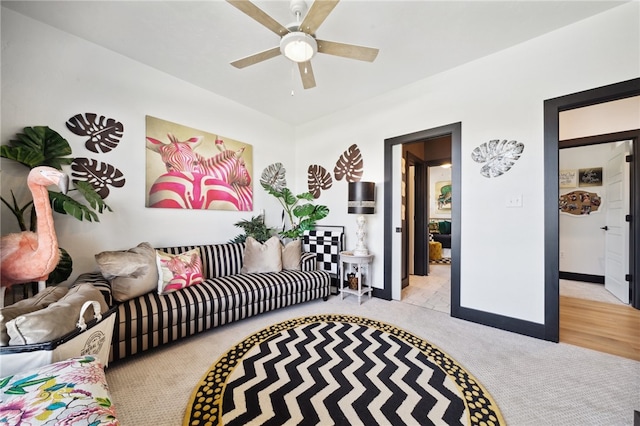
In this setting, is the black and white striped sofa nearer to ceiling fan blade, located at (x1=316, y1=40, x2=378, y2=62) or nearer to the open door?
the open door

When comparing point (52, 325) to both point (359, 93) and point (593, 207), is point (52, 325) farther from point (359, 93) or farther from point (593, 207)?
point (593, 207)

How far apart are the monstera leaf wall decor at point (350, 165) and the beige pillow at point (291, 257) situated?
1.33 metres

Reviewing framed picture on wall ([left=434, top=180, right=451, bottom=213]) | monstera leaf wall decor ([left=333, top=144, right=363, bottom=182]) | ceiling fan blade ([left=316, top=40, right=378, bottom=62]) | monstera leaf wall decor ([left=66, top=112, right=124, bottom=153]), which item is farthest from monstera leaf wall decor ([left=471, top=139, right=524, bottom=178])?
framed picture on wall ([left=434, top=180, right=451, bottom=213])

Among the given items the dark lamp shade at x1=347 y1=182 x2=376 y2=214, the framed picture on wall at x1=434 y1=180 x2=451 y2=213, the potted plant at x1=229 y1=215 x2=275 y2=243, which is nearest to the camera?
the dark lamp shade at x1=347 y1=182 x2=376 y2=214

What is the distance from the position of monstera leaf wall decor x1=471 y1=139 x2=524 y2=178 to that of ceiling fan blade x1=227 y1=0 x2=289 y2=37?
2214 millimetres

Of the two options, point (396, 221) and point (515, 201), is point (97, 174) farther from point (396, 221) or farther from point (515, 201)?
point (515, 201)

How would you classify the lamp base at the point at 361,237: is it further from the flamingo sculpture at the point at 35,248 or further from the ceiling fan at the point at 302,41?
the flamingo sculpture at the point at 35,248

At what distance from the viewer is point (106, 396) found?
843 mm

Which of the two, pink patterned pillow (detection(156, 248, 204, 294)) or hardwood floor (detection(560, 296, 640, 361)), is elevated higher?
pink patterned pillow (detection(156, 248, 204, 294))

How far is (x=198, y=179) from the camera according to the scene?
2.96 m

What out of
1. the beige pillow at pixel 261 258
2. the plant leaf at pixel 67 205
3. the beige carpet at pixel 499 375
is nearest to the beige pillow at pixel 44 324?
the beige carpet at pixel 499 375

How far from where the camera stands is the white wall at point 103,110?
1.91m

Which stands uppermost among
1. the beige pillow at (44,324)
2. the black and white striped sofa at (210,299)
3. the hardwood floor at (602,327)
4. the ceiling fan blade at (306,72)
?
the ceiling fan blade at (306,72)

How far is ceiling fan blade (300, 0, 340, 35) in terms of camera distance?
1374mm
